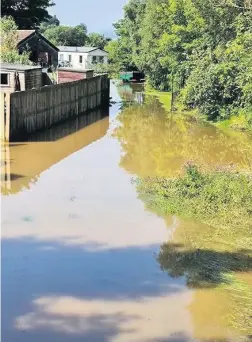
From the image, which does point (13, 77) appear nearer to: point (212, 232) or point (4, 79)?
point (4, 79)

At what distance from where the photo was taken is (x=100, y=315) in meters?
8.13

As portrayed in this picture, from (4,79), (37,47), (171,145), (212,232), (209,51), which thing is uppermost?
(37,47)

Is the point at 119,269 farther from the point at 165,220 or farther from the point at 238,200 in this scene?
the point at 238,200

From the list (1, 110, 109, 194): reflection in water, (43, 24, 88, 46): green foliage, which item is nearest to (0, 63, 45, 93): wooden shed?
(1, 110, 109, 194): reflection in water

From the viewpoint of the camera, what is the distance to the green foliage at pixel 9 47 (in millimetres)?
33031

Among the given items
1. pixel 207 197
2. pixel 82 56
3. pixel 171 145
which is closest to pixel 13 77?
pixel 171 145

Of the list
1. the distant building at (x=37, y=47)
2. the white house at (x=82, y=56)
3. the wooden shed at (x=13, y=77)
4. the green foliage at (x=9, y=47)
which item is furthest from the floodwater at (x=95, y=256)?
the white house at (x=82, y=56)

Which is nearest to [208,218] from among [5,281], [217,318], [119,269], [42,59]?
[119,269]

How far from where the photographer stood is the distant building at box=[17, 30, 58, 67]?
44219mm

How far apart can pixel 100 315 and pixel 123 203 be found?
593cm

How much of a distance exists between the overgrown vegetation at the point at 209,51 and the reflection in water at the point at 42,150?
597 centimetres

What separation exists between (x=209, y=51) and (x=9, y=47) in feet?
49.9

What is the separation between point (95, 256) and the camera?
34.1ft

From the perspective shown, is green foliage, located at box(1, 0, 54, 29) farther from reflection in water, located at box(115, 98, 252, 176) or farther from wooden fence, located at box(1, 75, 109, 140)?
reflection in water, located at box(115, 98, 252, 176)
